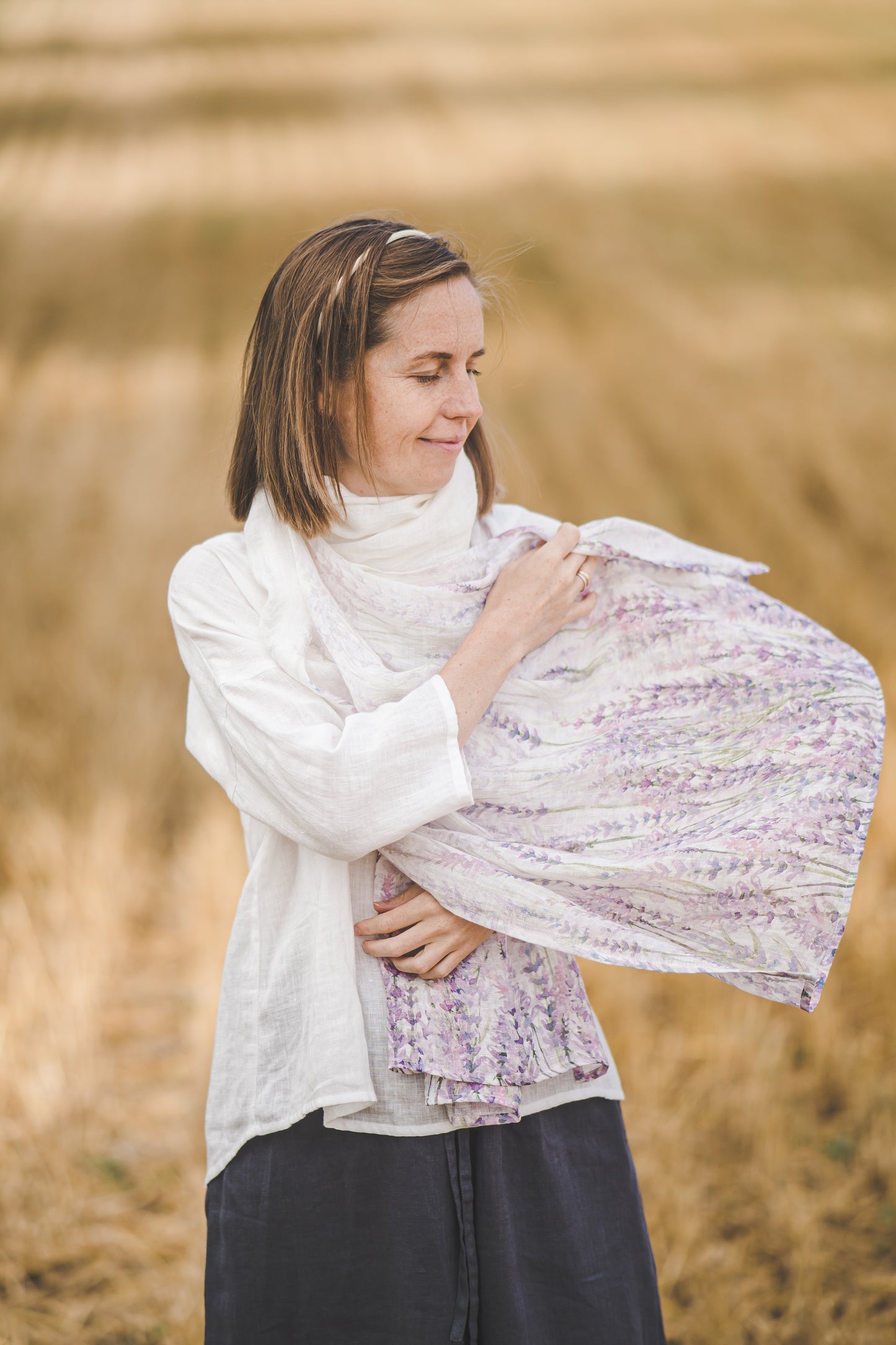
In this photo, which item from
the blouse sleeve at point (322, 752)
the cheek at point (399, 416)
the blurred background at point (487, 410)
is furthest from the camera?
the blurred background at point (487, 410)

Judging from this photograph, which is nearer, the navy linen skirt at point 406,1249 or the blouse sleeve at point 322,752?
the blouse sleeve at point 322,752

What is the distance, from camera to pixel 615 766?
3.62 ft

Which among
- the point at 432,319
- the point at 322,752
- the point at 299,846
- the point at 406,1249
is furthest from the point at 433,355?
the point at 406,1249

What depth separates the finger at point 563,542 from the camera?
3.68ft

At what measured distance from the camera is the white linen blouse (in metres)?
0.96

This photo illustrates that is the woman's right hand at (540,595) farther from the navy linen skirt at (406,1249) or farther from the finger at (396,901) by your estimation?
the navy linen skirt at (406,1249)

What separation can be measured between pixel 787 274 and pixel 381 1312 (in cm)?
459

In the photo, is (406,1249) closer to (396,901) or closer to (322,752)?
(396,901)

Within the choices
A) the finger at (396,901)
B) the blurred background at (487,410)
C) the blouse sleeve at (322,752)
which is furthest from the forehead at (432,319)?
the blurred background at (487,410)

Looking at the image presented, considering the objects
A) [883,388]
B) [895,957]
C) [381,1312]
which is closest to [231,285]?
[883,388]

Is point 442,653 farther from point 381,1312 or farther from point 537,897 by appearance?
point 381,1312

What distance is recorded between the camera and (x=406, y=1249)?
1053 millimetres

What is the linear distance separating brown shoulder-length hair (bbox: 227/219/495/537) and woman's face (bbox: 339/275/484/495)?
0.01 metres

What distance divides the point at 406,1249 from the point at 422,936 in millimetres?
310
